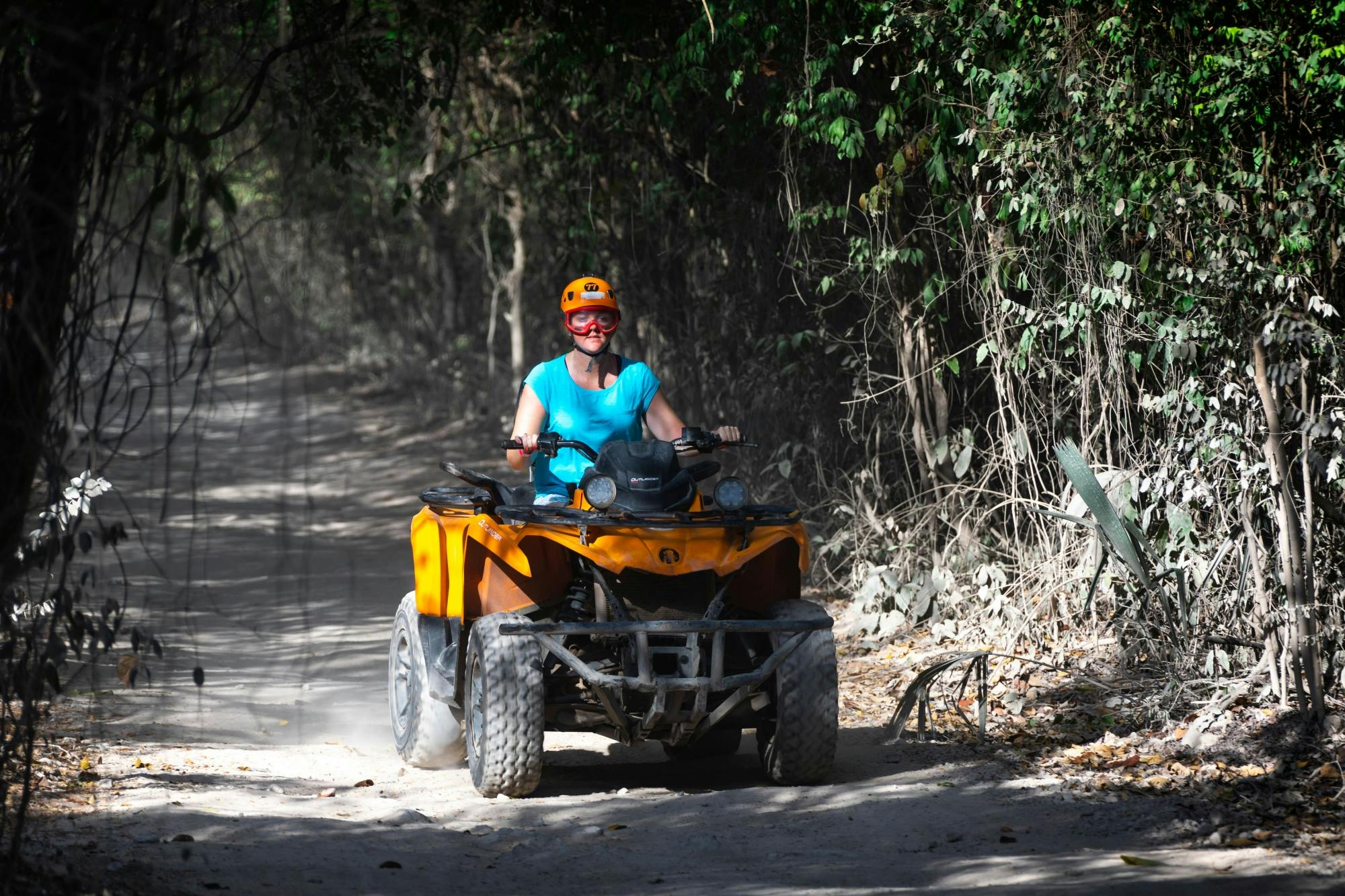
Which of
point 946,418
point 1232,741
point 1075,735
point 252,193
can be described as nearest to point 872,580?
point 946,418

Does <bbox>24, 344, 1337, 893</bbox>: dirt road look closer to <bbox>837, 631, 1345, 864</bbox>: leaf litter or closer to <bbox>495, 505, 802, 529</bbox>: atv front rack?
<bbox>837, 631, 1345, 864</bbox>: leaf litter

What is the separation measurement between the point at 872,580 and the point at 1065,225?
9.19ft

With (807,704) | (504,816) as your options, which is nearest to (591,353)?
(807,704)

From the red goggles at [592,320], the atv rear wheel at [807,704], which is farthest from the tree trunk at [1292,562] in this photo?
the red goggles at [592,320]

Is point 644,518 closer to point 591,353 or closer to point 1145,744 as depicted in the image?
point 591,353

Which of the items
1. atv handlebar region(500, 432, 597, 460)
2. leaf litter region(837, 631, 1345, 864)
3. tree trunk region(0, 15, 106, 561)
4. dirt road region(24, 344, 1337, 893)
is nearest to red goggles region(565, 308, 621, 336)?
atv handlebar region(500, 432, 597, 460)

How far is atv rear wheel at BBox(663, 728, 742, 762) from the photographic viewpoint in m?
6.79

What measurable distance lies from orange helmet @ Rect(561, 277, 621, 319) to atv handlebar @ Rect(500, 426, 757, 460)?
659 mm

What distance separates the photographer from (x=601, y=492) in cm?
571

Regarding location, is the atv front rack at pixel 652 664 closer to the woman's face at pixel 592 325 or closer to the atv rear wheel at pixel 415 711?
the atv rear wheel at pixel 415 711

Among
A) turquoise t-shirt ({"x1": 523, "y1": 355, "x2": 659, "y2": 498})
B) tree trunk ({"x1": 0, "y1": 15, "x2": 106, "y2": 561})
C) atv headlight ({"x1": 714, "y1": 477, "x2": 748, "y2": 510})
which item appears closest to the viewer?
tree trunk ({"x1": 0, "y1": 15, "x2": 106, "y2": 561})

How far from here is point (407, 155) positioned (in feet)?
71.3

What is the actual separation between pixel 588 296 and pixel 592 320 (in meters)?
0.11

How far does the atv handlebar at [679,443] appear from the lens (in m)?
6.04
